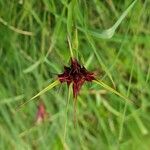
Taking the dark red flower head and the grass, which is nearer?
the dark red flower head

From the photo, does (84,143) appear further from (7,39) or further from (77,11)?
(77,11)

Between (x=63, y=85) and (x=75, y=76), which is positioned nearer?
(x=75, y=76)

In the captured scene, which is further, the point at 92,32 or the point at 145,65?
the point at 145,65

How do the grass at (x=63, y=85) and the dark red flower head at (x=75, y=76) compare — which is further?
the grass at (x=63, y=85)

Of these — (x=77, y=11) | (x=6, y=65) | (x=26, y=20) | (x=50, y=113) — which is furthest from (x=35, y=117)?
(x=77, y=11)

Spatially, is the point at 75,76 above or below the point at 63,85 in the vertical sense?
below
